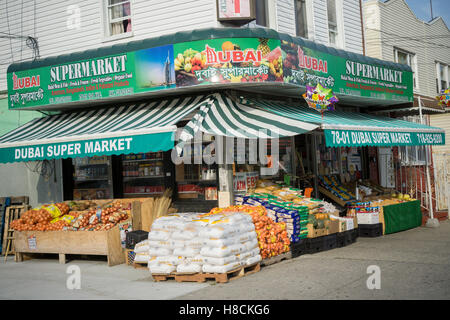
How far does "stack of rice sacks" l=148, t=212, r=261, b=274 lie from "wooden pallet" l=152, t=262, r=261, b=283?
8cm

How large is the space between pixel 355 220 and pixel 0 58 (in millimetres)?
10895

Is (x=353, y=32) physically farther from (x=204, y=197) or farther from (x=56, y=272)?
(x=56, y=272)

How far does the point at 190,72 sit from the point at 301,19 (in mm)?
4737

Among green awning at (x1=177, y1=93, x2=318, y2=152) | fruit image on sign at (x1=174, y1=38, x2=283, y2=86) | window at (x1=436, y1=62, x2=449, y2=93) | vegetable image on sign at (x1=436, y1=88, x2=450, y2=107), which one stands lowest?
green awning at (x1=177, y1=93, x2=318, y2=152)

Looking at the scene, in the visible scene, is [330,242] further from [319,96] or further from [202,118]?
[202,118]

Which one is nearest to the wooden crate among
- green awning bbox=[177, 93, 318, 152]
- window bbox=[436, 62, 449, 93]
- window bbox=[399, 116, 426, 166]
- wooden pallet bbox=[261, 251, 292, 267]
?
green awning bbox=[177, 93, 318, 152]

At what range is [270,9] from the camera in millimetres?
12219

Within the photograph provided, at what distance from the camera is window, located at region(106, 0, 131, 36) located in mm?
12461

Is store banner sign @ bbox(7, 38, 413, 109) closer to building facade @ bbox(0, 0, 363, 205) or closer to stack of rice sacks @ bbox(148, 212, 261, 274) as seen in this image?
building facade @ bbox(0, 0, 363, 205)

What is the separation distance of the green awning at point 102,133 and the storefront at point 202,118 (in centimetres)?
3

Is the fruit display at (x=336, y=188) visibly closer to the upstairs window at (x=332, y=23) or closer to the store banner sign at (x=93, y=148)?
the upstairs window at (x=332, y=23)

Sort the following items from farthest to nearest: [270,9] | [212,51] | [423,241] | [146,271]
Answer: [270,9]
[423,241]
[212,51]
[146,271]

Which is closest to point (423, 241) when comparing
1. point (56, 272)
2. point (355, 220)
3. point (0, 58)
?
point (355, 220)

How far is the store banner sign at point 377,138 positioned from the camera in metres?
10.0
